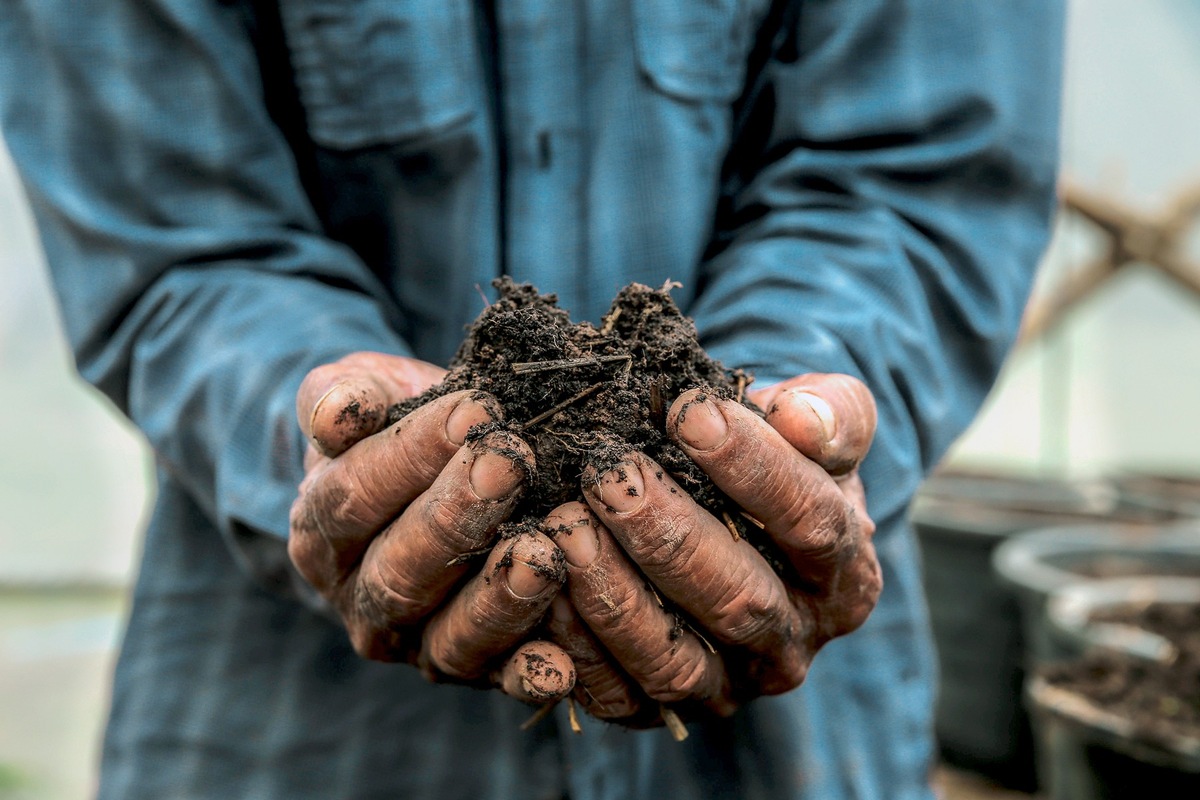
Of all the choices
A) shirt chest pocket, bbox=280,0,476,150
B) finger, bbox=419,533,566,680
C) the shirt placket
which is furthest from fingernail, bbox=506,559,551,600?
shirt chest pocket, bbox=280,0,476,150

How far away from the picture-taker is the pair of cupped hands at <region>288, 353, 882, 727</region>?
0.93 metres

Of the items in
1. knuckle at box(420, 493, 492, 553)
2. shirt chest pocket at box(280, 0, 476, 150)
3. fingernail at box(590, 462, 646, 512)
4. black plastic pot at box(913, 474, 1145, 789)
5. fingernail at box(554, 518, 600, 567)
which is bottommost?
black plastic pot at box(913, 474, 1145, 789)

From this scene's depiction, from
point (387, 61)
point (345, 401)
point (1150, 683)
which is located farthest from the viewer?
point (1150, 683)

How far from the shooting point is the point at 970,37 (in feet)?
4.71

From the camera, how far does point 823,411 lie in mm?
995

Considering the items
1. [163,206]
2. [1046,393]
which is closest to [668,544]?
[163,206]

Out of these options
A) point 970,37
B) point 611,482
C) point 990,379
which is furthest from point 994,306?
point 611,482

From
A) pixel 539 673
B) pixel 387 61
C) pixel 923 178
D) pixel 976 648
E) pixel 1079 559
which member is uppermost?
pixel 387 61

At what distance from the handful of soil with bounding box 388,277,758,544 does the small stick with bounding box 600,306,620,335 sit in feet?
0.04

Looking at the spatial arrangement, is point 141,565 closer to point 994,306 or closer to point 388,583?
point 388,583

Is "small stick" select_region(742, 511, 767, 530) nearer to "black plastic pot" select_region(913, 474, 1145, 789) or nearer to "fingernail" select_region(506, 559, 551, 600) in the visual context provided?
"fingernail" select_region(506, 559, 551, 600)

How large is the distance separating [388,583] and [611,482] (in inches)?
9.7

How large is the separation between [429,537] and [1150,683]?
6.45ft

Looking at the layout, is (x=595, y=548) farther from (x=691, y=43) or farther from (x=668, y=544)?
(x=691, y=43)
